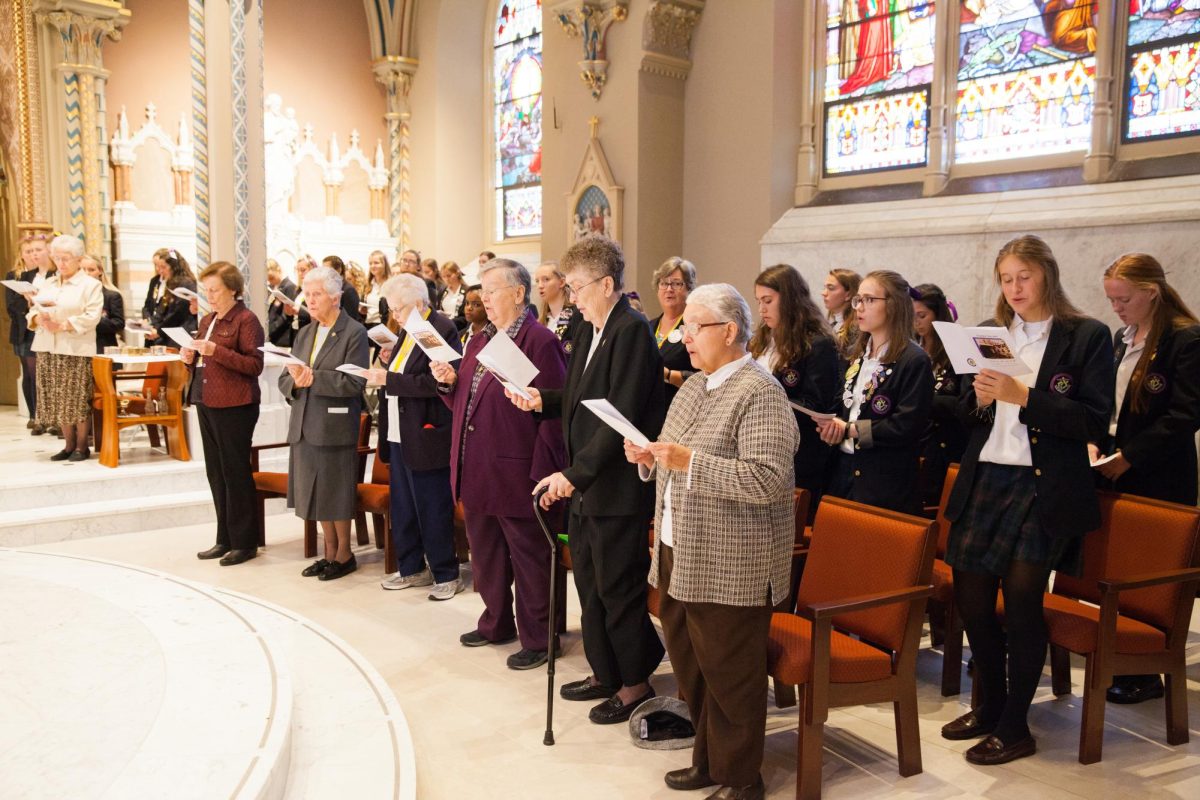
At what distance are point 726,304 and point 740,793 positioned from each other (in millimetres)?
1423

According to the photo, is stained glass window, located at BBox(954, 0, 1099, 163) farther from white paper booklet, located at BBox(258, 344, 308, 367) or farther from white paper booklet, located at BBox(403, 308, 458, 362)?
white paper booklet, located at BBox(258, 344, 308, 367)

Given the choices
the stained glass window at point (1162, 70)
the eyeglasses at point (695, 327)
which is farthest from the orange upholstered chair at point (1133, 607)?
the stained glass window at point (1162, 70)

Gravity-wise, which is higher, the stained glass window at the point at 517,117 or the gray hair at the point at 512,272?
the stained glass window at the point at 517,117

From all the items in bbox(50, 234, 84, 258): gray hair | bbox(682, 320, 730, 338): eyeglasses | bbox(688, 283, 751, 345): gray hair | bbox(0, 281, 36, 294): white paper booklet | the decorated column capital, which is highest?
the decorated column capital

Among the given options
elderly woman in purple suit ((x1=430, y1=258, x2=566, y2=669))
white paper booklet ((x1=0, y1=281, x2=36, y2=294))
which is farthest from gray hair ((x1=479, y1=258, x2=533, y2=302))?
white paper booklet ((x1=0, y1=281, x2=36, y2=294))

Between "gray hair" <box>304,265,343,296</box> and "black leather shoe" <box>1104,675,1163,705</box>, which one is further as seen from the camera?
"gray hair" <box>304,265,343,296</box>

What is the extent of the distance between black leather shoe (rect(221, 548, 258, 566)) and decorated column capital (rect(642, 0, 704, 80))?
5.98 meters

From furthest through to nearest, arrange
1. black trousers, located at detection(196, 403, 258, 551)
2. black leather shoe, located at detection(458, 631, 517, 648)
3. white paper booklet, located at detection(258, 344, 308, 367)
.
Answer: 1. black trousers, located at detection(196, 403, 258, 551)
2. white paper booklet, located at detection(258, 344, 308, 367)
3. black leather shoe, located at detection(458, 631, 517, 648)

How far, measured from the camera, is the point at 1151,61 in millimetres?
6668

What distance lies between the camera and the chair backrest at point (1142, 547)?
3236mm

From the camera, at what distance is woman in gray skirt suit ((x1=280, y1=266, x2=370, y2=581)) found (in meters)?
5.15

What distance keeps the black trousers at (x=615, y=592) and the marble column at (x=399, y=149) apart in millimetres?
11393

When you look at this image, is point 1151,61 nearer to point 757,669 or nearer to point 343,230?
point 757,669

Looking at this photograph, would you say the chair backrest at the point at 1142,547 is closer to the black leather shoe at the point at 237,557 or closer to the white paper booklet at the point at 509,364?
the white paper booklet at the point at 509,364
